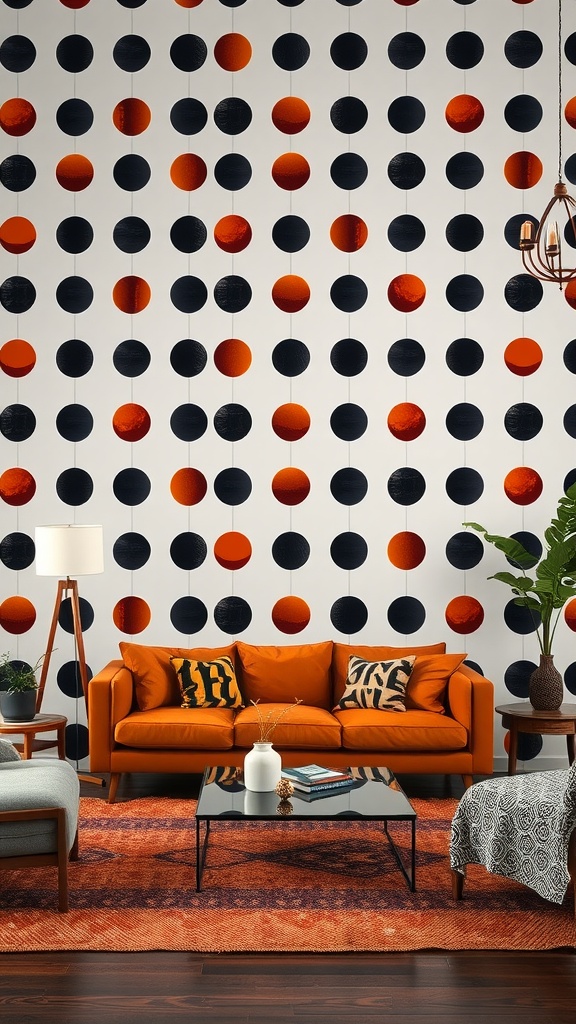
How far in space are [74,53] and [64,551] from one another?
323cm

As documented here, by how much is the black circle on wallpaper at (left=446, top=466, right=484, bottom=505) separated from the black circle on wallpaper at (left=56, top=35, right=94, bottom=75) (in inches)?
138

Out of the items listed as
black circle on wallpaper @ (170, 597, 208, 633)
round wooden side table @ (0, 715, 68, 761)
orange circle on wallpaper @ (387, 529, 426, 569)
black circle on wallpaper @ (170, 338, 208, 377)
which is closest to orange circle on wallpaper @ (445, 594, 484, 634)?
orange circle on wallpaper @ (387, 529, 426, 569)

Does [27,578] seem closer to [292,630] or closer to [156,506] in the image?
[156,506]

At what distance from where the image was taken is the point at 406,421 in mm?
6086

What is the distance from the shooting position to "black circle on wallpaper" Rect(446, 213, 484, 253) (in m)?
6.09

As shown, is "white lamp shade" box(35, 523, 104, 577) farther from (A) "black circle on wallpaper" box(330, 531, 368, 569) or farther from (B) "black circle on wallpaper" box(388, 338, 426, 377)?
(B) "black circle on wallpaper" box(388, 338, 426, 377)

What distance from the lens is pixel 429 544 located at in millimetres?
6074

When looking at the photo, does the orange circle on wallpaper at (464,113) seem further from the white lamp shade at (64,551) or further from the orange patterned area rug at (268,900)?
the orange patterned area rug at (268,900)

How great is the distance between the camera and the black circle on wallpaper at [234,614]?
6082 millimetres

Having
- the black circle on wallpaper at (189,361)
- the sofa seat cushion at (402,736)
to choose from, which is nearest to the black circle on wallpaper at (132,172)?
the black circle on wallpaper at (189,361)

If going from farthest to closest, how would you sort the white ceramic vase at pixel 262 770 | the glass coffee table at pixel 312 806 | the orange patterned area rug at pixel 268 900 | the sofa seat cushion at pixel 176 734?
the sofa seat cushion at pixel 176 734 < the white ceramic vase at pixel 262 770 < the glass coffee table at pixel 312 806 < the orange patterned area rug at pixel 268 900

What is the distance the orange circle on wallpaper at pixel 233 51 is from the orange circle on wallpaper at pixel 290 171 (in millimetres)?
652

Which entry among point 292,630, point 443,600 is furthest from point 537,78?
point 292,630

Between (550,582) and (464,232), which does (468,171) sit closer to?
(464,232)
